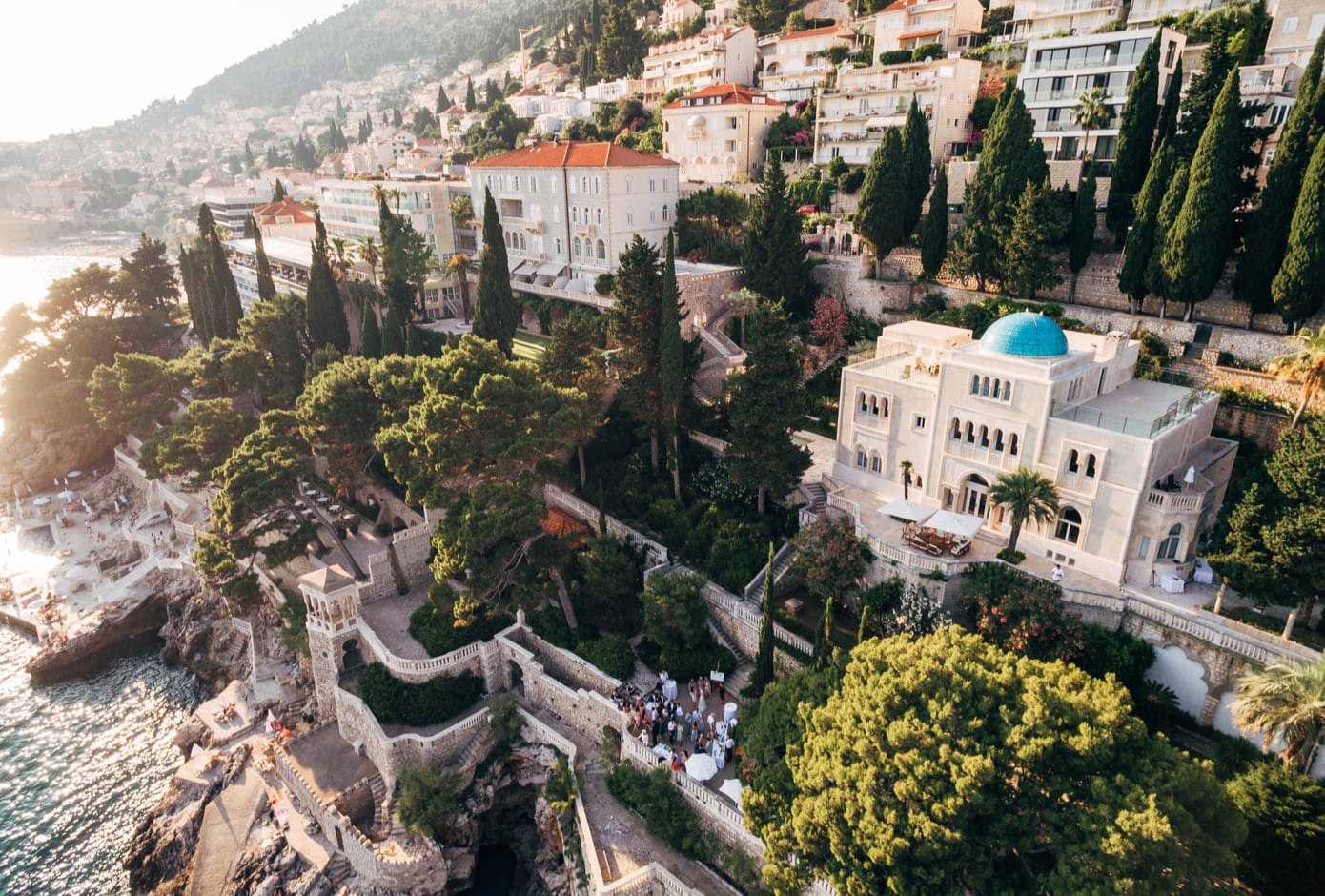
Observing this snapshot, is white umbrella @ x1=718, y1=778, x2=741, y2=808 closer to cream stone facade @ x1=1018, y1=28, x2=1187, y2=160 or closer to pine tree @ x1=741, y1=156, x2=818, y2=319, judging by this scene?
pine tree @ x1=741, y1=156, x2=818, y2=319

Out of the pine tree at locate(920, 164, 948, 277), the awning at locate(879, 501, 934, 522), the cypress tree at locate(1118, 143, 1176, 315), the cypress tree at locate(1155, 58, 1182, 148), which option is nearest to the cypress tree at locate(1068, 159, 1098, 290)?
the cypress tree at locate(1118, 143, 1176, 315)

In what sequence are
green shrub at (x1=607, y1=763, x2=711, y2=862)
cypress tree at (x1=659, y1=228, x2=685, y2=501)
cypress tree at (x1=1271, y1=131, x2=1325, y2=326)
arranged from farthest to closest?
cypress tree at (x1=659, y1=228, x2=685, y2=501) → cypress tree at (x1=1271, y1=131, x2=1325, y2=326) → green shrub at (x1=607, y1=763, x2=711, y2=862)

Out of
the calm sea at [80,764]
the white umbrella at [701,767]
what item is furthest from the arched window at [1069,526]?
the calm sea at [80,764]

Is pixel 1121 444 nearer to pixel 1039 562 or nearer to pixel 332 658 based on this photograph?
pixel 1039 562

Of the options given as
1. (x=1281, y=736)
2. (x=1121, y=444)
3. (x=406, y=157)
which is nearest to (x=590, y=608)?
(x=1121, y=444)

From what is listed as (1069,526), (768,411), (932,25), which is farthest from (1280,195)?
(932,25)

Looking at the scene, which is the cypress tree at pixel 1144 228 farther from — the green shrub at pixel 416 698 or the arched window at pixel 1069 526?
the green shrub at pixel 416 698
